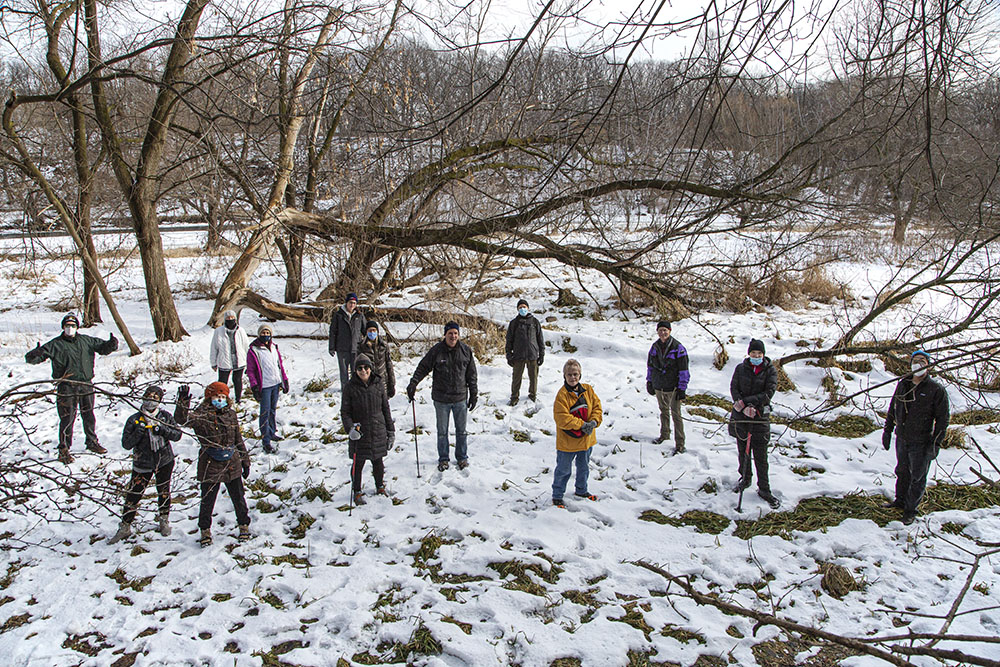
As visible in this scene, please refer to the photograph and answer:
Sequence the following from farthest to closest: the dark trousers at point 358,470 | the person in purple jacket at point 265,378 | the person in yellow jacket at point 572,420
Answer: the person in purple jacket at point 265,378
the dark trousers at point 358,470
the person in yellow jacket at point 572,420

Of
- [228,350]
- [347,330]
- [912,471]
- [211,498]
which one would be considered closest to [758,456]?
[912,471]

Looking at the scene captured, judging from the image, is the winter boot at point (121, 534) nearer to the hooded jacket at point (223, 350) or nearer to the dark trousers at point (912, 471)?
the hooded jacket at point (223, 350)

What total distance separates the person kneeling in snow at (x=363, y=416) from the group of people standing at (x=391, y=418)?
0.01 meters

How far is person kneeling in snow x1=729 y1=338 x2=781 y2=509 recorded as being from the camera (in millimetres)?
6000

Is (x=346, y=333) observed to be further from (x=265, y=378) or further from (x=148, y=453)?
(x=148, y=453)

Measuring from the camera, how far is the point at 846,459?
7141 millimetres

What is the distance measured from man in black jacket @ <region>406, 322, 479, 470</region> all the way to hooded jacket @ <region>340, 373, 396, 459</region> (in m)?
0.63

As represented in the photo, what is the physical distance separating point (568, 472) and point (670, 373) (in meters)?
1.98

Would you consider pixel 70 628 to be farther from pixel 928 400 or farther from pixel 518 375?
pixel 928 400

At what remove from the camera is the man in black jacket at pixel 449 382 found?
6746mm

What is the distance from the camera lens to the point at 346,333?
852cm

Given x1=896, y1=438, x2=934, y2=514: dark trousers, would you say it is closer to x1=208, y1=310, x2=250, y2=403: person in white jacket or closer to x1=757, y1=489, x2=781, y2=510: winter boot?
x1=757, y1=489, x2=781, y2=510: winter boot

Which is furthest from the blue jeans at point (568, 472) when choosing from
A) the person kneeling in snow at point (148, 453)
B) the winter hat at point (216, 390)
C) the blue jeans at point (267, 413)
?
the blue jeans at point (267, 413)

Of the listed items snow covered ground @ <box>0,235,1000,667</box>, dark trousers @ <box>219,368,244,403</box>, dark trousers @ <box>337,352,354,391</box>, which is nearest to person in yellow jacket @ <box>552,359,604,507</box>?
snow covered ground @ <box>0,235,1000,667</box>
